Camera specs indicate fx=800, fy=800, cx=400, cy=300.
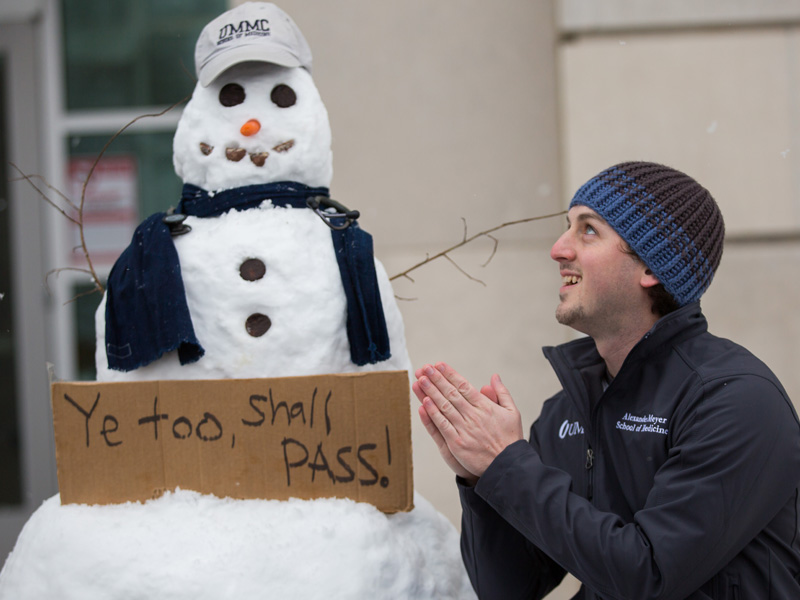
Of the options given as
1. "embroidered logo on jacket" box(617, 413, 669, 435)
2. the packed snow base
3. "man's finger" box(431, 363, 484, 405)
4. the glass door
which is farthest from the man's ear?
the glass door

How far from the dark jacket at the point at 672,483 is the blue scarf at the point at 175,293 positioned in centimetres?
55

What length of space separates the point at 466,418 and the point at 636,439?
322 mm

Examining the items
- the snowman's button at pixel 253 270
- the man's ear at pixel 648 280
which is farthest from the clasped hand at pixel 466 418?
the snowman's button at pixel 253 270

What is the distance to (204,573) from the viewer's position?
66.9 inches

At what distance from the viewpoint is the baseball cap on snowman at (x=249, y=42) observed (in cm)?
202

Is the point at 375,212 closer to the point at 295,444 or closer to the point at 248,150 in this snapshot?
the point at 248,150

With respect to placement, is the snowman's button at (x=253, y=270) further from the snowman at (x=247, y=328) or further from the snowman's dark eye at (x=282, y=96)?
the snowman's dark eye at (x=282, y=96)

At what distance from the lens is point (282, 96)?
6.88 feet

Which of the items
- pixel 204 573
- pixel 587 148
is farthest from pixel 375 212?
pixel 204 573

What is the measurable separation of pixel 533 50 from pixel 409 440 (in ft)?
7.43

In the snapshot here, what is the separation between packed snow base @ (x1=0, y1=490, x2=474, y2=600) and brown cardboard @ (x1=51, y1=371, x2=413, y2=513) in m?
0.04

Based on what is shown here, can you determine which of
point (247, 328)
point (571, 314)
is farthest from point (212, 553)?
point (571, 314)

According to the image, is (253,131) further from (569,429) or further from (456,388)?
(569,429)

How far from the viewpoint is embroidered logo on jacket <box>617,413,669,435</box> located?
1475 millimetres
